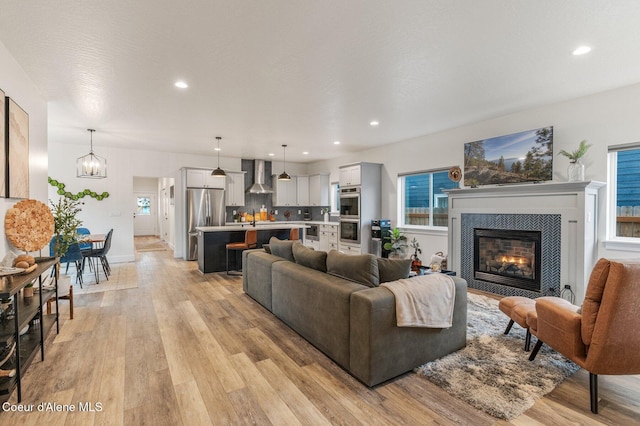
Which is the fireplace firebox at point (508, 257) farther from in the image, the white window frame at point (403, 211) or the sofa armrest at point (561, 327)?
the sofa armrest at point (561, 327)

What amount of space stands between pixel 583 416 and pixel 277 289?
2.69 metres

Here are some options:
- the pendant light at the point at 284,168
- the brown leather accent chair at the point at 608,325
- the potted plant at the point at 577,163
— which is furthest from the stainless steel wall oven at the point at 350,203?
the brown leather accent chair at the point at 608,325

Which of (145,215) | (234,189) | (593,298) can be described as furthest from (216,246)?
(145,215)

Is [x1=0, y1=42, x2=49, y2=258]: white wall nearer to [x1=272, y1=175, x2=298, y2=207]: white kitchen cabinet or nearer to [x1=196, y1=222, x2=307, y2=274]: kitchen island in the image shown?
[x1=196, y1=222, x2=307, y2=274]: kitchen island

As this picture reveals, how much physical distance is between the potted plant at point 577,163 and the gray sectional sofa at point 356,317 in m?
2.57

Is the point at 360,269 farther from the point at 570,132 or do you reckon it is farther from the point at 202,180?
the point at 202,180

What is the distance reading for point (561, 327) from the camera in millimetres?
2160

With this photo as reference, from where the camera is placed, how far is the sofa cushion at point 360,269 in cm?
252

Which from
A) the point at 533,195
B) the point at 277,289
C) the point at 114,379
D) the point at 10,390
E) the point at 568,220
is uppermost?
the point at 533,195

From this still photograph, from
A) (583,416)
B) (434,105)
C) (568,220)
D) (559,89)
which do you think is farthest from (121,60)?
(568,220)

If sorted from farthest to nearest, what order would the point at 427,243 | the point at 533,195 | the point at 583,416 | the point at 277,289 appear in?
the point at 427,243
the point at 533,195
the point at 277,289
the point at 583,416

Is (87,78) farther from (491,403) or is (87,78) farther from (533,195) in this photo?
(533,195)

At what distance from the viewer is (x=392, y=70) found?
10.4 ft

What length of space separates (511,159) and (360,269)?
11.4ft
